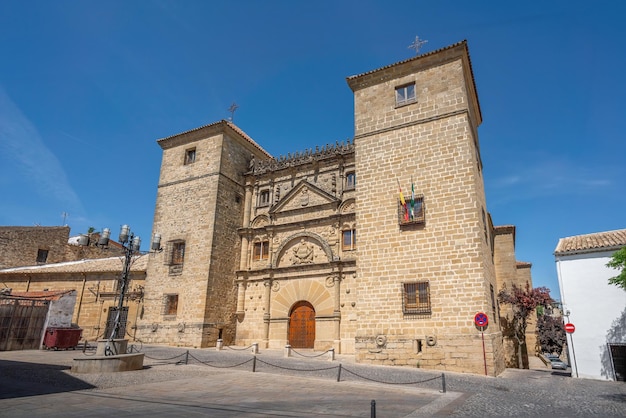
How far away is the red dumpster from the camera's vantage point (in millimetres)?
15500

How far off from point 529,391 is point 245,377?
6.60 metres

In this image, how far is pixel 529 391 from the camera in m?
8.80

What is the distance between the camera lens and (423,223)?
12609 mm

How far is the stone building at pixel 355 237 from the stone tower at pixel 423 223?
41mm

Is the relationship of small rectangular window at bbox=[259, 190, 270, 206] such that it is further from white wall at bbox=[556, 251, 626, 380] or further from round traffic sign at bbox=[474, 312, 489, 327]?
white wall at bbox=[556, 251, 626, 380]

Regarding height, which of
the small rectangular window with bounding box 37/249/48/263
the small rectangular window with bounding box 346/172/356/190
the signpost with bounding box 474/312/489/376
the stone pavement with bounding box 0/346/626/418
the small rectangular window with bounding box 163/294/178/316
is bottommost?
the stone pavement with bounding box 0/346/626/418

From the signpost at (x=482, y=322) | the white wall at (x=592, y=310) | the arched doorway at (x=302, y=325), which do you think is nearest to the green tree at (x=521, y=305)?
the white wall at (x=592, y=310)

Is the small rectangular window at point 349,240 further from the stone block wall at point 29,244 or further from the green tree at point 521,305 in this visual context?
the stone block wall at point 29,244

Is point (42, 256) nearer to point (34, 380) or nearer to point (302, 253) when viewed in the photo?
point (302, 253)

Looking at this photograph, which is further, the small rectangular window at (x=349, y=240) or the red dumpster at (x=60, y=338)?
the small rectangular window at (x=349, y=240)

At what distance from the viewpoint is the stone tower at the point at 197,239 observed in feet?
58.0

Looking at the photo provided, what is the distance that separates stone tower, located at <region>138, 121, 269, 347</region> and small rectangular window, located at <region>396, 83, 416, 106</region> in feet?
30.4

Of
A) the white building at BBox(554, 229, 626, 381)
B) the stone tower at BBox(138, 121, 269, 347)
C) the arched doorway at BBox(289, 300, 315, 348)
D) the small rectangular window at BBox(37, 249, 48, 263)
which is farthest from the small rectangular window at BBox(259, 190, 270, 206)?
the small rectangular window at BBox(37, 249, 48, 263)

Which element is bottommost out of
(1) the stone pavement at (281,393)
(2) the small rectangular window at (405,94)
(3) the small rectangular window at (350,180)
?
(1) the stone pavement at (281,393)
